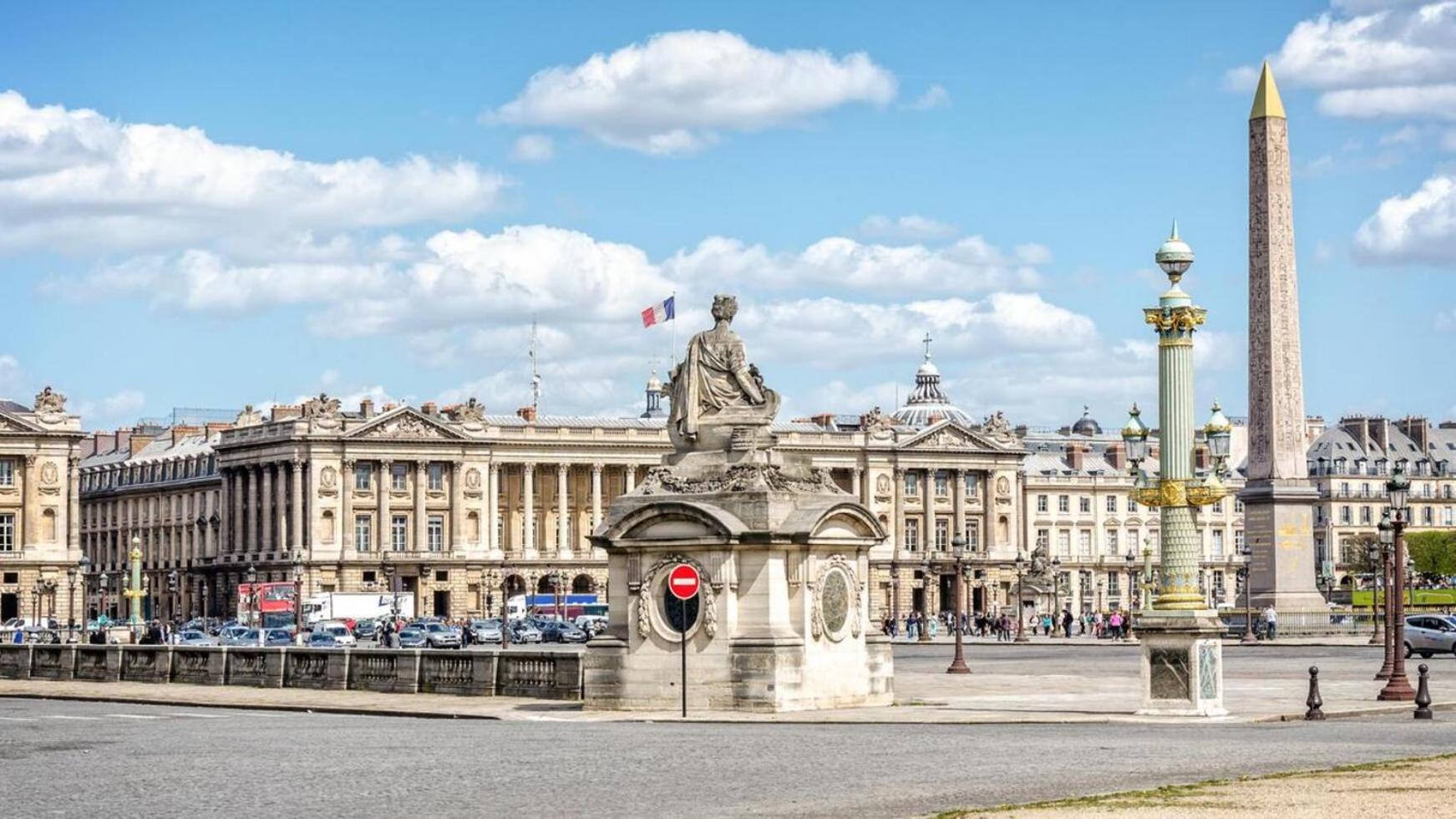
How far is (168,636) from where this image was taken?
94375 millimetres

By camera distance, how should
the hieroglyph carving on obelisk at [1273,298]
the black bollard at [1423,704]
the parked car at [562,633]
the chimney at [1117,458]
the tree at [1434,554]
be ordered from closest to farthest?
the black bollard at [1423,704], the hieroglyph carving on obelisk at [1273,298], the parked car at [562,633], the tree at [1434,554], the chimney at [1117,458]

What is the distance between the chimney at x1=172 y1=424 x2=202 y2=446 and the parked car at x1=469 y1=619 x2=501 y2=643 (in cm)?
8029

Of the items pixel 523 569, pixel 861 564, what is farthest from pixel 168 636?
pixel 523 569

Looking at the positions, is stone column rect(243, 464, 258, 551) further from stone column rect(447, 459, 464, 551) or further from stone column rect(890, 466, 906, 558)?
stone column rect(890, 466, 906, 558)

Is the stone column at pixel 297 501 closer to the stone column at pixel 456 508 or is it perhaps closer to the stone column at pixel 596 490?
the stone column at pixel 456 508

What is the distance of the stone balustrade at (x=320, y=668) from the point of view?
40.5 metres

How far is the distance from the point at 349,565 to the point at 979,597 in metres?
46.5

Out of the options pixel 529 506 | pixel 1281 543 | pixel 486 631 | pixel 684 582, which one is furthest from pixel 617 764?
pixel 529 506

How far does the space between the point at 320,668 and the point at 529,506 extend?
12324 cm

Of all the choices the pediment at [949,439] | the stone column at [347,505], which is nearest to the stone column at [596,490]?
the stone column at [347,505]

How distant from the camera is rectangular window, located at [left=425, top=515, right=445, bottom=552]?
16400cm

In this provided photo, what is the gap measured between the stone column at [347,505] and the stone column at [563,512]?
1556cm

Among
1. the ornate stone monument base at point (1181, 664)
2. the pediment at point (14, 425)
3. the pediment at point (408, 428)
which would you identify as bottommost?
the ornate stone monument base at point (1181, 664)

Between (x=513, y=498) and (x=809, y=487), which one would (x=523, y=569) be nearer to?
(x=513, y=498)
